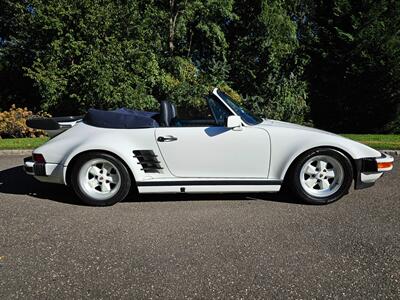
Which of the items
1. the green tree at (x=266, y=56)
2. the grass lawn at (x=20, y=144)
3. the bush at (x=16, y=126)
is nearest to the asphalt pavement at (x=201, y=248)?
the grass lawn at (x=20, y=144)

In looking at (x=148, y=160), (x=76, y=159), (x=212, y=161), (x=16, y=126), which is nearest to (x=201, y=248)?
(x=212, y=161)

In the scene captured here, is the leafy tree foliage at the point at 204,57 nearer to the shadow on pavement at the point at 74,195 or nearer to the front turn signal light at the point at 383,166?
the shadow on pavement at the point at 74,195

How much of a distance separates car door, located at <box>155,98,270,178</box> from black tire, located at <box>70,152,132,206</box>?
532 mm

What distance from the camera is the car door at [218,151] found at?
4.34 metres

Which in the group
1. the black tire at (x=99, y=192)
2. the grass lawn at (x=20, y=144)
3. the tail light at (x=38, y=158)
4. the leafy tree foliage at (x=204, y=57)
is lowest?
the grass lawn at (x=20, y=144)

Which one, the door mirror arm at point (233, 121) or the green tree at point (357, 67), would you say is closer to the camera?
the door mirror arm at point (233, 121)

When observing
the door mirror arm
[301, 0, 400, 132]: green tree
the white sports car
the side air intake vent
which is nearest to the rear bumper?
the white sports car

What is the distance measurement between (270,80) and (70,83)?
27.8ft

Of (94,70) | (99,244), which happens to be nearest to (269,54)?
(94,70)

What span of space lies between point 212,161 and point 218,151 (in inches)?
5.4

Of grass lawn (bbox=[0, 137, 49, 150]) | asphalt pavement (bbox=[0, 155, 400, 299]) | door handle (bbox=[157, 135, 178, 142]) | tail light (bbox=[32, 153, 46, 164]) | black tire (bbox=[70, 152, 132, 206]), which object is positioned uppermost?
door handle (bbox=[157, 135, 178, 142])

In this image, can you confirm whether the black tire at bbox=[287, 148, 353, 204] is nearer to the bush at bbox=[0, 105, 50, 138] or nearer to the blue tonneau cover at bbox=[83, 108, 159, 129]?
the blue tonneau cover at bbox=[83, 108, 159, 129]

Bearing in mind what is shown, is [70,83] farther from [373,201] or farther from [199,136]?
[373,201]

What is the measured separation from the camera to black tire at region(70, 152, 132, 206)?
4363 mm
